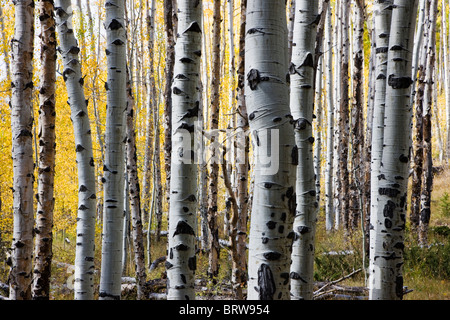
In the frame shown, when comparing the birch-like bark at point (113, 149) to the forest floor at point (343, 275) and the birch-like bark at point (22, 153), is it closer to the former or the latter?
the birch-like bark at point (22, 153)

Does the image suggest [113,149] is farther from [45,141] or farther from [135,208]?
[135,208]

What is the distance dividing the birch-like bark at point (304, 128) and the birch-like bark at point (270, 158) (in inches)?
30.8

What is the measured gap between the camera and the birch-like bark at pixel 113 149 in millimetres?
3309

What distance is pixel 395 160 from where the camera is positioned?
9.52 feet

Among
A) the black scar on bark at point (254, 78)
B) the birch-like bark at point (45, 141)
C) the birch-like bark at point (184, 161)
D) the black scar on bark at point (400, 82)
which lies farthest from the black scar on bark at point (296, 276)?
the birch-like bark at point (45, 141)

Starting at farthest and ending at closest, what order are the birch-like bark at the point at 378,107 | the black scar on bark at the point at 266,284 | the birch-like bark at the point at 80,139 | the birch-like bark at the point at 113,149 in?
the birch-like bark at the point at 80,139 < the birch-like bark at the point at 113,149 < the birch-like bark at the point at 378,107 < the black scar on bark at the point at 266,284

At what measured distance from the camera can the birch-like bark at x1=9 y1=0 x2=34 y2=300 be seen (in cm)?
373

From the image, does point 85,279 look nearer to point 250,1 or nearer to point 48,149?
point 48,149

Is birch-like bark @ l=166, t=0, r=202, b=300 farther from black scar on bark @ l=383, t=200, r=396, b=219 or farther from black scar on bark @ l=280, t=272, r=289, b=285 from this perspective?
black scar on bark @ l=383, t=200, r=396, b=219

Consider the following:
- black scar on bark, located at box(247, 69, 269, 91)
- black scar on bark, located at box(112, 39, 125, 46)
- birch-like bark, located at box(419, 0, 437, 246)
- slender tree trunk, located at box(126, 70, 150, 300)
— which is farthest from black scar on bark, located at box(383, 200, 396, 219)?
birch-like bark, located at box(419, 0, 437, 246)

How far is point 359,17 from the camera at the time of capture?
877 centimetres

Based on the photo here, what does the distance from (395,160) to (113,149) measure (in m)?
2.35

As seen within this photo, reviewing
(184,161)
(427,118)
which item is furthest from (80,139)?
(427,118)

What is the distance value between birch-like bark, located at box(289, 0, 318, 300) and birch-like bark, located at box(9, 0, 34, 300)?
273cm
